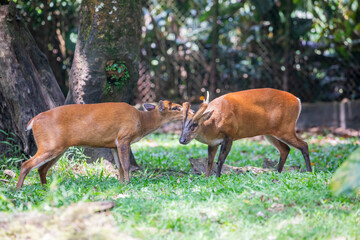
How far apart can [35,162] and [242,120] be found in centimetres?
285

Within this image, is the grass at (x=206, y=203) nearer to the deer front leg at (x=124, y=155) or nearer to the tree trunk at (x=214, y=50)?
the deer front leg at (x=124, y=155)

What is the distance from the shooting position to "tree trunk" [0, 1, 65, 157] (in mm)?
6348

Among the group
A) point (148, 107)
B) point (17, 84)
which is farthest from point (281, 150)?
point (17, 84)

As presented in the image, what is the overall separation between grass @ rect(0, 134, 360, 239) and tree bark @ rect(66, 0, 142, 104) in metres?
1.10

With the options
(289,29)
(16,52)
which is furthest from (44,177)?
(289,29)

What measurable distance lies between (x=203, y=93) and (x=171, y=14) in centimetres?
274

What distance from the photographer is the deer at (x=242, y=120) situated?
6.05 m

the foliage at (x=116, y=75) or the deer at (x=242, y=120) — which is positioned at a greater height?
the foliage at (x=116, y=75)

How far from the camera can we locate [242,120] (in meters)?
6.27

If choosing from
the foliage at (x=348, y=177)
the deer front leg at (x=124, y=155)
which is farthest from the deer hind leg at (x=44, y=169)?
the foliage at (x=348, y=177)

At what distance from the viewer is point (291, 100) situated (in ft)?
21.4

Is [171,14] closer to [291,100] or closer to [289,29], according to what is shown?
[289,29]

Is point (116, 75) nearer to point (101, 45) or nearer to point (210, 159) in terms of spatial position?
point (101, 45)

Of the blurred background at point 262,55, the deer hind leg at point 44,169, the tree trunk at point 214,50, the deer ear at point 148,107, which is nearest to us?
the deer hind leg at point 44,169
